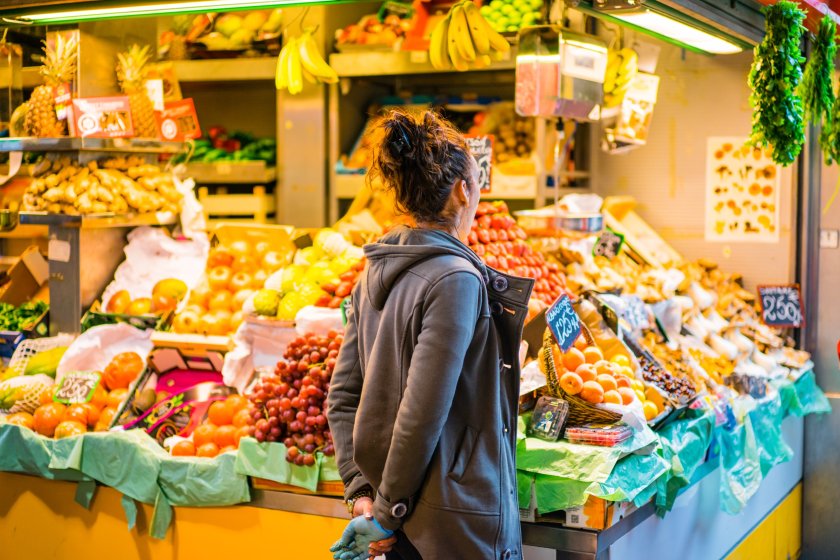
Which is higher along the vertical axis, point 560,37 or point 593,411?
point 560,37

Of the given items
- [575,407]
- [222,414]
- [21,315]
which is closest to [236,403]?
[222,414]

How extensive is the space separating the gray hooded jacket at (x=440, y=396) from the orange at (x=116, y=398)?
214 cm

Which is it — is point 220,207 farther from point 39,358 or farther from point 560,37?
point 560,37

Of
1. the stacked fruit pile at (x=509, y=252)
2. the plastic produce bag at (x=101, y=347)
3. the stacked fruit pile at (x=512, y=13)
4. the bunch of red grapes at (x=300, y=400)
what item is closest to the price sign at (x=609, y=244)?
the stacked fruit pile at (x=509, y=252)

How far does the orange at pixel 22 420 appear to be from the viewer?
14.3ft

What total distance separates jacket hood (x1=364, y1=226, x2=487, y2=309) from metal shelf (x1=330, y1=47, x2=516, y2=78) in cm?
375

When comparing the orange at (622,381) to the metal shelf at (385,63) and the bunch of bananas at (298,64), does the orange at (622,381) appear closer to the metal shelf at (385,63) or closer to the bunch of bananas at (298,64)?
the bunch of bananas at (298,64)

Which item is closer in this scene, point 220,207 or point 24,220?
point 24,220

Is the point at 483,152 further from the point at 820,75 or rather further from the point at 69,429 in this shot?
the point at 69,429

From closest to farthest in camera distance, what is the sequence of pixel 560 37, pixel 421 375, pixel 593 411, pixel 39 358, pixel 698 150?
1. pixel 421 375
2. pixel 593 411
3. pixel 560 37
4. pixel 39 358
5. pixel 698 150

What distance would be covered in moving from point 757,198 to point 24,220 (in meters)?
3.98

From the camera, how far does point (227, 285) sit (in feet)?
15.7

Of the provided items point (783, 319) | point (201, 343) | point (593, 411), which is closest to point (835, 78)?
point (783, 319)

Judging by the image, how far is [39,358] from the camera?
4758mm
